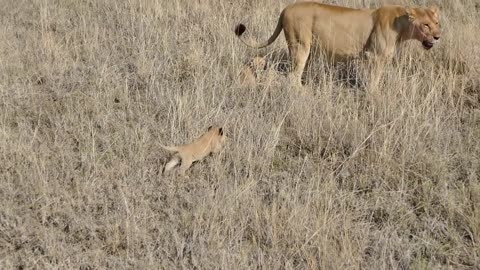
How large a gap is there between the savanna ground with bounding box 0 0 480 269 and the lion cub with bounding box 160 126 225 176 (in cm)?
8

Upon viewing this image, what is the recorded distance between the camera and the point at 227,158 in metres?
3.84

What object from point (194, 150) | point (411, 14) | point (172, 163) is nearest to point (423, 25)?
point (411, 14)

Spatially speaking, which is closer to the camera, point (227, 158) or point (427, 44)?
point (227, 158)

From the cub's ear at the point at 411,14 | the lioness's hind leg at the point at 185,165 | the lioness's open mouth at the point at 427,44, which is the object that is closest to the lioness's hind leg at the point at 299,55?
the cub's ear at the point at 411,14

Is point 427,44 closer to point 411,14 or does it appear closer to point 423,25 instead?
point 423,25

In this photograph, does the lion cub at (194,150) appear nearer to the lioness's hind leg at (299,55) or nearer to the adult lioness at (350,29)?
the adult lioness at (350,29)

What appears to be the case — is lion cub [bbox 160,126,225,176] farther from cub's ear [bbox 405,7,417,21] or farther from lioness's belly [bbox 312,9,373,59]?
cub's ear [bbox 405,7,417,21]

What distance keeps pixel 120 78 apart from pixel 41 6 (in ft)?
7.95

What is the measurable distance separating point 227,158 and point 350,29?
2.20 metres

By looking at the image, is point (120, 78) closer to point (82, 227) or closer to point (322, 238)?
point (82, 227)

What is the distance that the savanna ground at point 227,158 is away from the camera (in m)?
2.97

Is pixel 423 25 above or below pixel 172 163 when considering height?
above

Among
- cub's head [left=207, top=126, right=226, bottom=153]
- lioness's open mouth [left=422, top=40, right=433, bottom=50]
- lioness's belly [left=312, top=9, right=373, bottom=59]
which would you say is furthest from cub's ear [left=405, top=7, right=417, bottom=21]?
cub's head [left=207, top=126, right=226, bottom=153]

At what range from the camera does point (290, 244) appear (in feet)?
9.77
